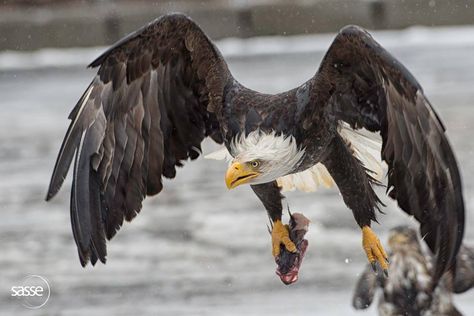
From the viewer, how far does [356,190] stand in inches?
186

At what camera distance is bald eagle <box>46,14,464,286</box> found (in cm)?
424

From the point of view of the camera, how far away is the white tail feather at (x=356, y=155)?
491 cm

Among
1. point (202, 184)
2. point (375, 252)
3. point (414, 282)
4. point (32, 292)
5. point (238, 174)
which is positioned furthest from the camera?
point (202, 184)

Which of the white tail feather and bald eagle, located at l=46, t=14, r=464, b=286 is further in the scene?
the white tail feather

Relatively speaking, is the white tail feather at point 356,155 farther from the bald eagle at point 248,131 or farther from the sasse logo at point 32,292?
the sasse logo at point 32,292

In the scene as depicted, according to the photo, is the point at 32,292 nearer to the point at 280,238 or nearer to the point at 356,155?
the point at 280,238

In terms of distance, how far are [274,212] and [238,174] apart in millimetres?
677

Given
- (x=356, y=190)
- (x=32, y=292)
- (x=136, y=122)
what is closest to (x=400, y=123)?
(x=356, y=190)

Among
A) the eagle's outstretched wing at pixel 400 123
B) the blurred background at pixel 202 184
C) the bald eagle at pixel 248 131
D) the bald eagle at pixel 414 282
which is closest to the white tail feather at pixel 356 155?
the bald eagle at pixel 248 131

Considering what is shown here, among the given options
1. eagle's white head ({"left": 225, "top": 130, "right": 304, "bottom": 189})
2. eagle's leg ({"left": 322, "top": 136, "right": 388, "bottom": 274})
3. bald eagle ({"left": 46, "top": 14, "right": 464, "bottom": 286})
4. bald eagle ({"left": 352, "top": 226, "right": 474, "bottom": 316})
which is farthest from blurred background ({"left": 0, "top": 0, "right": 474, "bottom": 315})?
eagle's white head ({"left": 225, "top": 130, "right": 304, "bottom": 189})

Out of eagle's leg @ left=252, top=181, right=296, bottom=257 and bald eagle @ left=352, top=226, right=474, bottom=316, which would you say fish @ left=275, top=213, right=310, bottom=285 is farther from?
bald eagle @ left=352, top=226, right=474, bottom=316

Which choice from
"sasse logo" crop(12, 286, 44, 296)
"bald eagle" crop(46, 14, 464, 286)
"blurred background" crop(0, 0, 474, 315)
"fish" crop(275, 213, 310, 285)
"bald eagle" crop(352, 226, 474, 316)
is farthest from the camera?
"sasse logo" crop(12, 286, 44, 296)

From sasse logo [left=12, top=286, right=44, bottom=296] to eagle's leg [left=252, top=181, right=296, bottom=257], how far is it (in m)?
2.31

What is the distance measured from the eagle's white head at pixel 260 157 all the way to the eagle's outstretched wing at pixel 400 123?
0.15 metres
